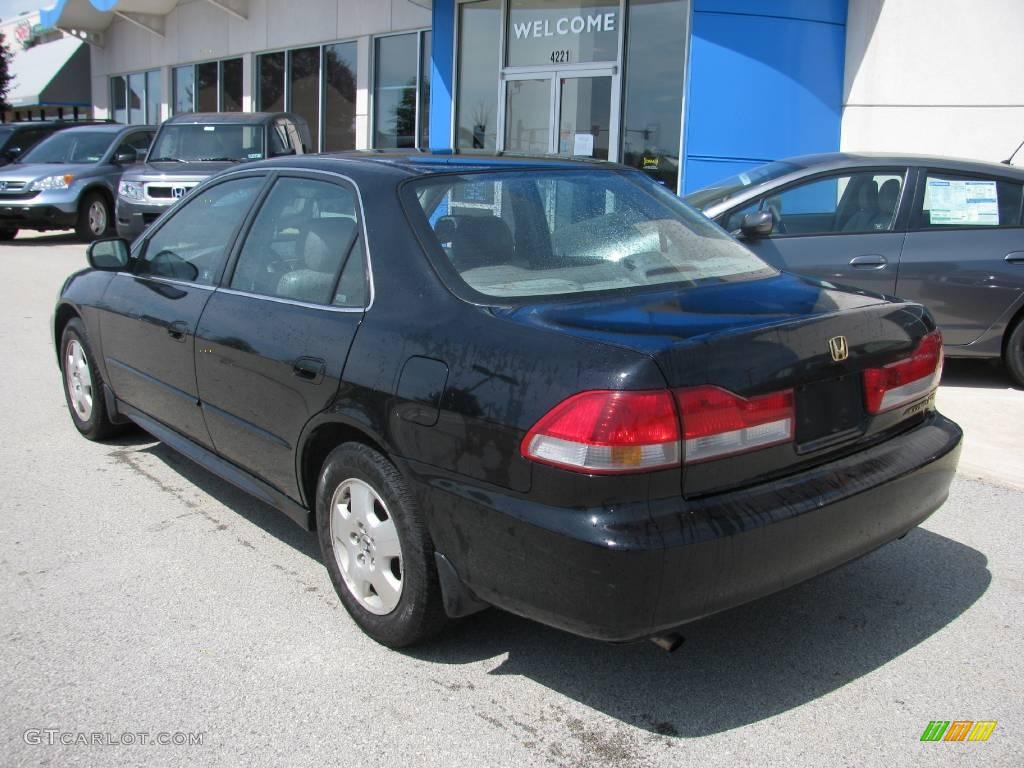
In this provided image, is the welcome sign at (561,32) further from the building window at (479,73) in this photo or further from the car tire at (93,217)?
the car tire at (93,217)

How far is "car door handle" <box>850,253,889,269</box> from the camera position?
6734 mm

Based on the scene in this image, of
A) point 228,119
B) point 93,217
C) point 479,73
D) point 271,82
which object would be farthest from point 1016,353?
point 271,82

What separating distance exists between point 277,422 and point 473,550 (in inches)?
45.4

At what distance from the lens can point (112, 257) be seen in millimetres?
4828

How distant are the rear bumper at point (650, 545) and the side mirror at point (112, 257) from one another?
2.58 meters

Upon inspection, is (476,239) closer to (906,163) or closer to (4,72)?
(906,163)

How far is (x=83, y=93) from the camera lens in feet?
100

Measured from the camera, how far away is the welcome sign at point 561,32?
1232 centimetres

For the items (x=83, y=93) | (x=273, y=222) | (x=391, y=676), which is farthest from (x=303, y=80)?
(x=391, y=676)

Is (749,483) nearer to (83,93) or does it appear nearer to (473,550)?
(473,550)

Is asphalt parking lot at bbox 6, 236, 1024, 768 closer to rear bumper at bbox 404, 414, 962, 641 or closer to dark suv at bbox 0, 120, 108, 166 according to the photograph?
rear bumper at bbox 404, 414, 962, 641

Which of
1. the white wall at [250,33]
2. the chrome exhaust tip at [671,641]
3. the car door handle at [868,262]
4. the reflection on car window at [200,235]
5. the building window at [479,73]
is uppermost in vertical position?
the white wall at [250,33]

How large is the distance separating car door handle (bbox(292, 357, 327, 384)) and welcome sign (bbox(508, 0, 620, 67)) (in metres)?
9.78

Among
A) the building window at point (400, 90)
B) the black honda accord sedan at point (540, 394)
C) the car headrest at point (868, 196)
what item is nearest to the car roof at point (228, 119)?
the building window at point (400, 90)
